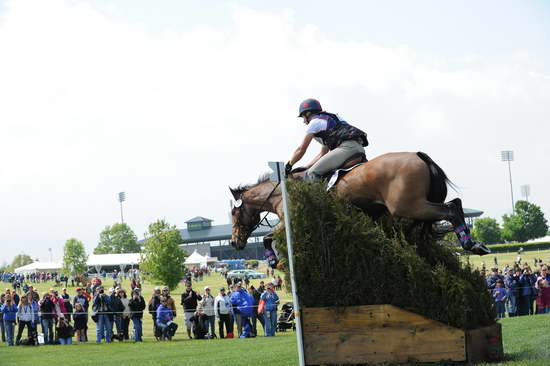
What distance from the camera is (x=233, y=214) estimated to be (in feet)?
35.4

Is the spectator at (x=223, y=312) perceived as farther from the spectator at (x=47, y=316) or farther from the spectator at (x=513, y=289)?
the spectator at (x=513, y=289)

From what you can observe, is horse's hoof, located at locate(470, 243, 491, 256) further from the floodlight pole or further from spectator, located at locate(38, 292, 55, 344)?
spectator, located at locate(38, 292, 55, 344)

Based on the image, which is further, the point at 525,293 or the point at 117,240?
the point at 117,240

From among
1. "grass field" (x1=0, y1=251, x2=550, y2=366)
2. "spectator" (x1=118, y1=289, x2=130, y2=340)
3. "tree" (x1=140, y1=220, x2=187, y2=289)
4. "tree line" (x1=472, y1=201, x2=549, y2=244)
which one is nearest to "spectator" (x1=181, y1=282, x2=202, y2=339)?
"spectator" (x1=118, y1=289, x2=130, y2=340)

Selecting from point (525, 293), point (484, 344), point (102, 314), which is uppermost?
point (484, 344)

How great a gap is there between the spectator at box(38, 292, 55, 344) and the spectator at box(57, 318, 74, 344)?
461 millimetres

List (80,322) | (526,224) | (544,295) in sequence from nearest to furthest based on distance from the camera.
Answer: (80,322)
(544,295)
(526,224)

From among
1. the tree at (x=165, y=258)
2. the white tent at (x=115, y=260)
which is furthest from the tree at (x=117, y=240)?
the tree at (x=165, y=258)

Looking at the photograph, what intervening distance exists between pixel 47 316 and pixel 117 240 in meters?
127

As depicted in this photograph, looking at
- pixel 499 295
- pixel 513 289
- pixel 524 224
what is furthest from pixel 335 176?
Result: pixel 524 224

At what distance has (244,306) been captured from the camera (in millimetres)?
22906

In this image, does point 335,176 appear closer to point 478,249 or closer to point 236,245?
point 478,249

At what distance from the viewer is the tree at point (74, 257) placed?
97312 mm

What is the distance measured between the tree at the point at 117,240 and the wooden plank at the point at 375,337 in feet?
463
